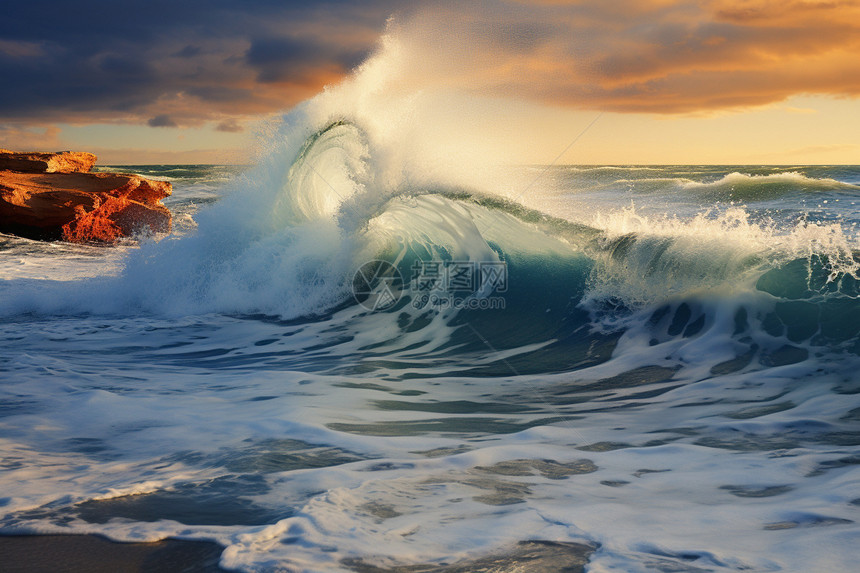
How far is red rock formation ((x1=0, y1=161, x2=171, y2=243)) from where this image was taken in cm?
1473

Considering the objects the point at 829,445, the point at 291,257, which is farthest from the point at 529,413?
the point at 291,257

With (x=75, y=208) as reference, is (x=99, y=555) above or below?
below

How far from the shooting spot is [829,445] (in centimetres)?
336

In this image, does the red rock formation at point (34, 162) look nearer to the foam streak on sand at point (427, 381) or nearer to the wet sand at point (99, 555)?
the foam streak on sand at point (427, 381)

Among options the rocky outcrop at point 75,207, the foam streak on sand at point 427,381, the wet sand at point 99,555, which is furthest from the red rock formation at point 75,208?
the wet sand at point 99,555

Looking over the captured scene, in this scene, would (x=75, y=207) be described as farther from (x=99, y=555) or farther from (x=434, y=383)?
(x=99, y=555)

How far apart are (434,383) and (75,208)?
13.1 m

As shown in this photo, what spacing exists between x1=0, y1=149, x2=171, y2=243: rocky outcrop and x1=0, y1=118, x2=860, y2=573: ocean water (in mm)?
4577

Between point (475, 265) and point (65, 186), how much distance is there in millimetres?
12506

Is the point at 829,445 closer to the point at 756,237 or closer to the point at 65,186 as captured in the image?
the point at 756,237

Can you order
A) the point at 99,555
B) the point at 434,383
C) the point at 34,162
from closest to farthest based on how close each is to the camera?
1. the point at 99,555
2. the point at 434,383
3. the point at 34,162

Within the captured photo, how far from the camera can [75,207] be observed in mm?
15039

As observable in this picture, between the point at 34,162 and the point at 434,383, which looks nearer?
the point at 434,383

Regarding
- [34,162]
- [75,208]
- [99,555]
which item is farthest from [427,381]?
[34,162]
